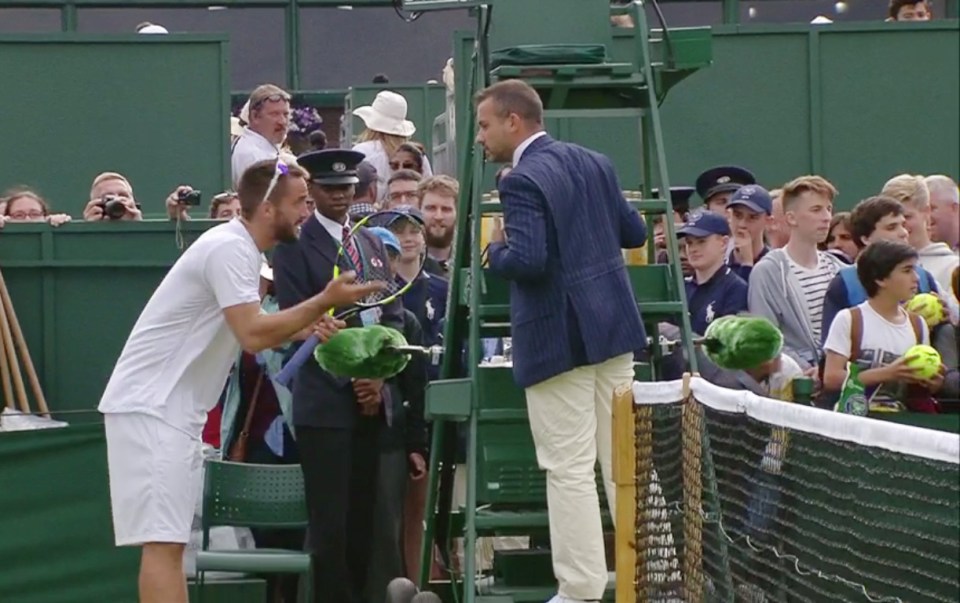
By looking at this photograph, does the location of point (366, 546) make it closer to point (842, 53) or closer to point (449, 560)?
point (449, 560)

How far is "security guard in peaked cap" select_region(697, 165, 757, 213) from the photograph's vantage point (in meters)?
10.5

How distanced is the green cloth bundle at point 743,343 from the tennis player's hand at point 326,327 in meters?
1.51

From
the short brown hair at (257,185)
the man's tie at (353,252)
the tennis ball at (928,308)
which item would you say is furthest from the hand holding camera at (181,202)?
the tennis ball at (928,308)

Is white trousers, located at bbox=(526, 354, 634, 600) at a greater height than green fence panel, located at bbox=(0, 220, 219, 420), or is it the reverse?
green fence panel, located at bbox=(0, 220, 219, 420)

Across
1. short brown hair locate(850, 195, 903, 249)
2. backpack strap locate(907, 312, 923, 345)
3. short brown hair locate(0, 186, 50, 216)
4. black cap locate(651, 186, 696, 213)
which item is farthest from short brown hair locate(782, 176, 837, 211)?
short brown hair locate(0, 186, 50, 216)

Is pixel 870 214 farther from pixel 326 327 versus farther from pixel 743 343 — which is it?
pixel 326 327

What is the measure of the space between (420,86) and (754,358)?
730 cm

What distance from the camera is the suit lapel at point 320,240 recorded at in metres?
8.98

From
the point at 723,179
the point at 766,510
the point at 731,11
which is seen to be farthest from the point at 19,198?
the point at 731,11

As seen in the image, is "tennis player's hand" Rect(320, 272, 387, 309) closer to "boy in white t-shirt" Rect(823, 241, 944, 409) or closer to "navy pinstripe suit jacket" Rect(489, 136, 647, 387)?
"navy pinstripe suit jacket" Rect(489, 136, 647, 387)

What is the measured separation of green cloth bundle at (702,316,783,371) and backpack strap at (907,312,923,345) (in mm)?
1009

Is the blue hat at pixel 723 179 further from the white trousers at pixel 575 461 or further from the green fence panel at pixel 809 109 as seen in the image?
the white trousers at pixel 575 461

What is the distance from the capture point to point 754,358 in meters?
7.91

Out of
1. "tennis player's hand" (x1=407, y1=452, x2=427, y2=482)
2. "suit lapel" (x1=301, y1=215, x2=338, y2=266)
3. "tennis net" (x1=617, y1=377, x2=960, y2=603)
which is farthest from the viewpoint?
"tennis player's hand" (x1=407, y1=452, x2=427, y2=482)
